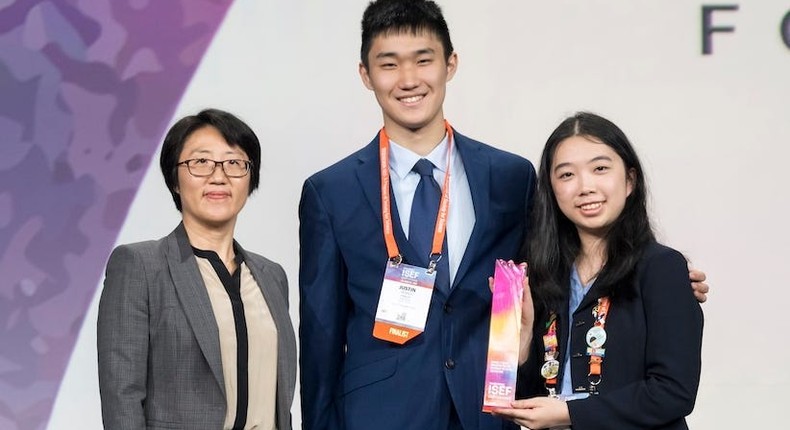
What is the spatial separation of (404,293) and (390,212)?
207 mm

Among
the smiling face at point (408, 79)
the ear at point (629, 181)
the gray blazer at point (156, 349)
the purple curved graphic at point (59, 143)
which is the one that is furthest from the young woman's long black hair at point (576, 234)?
the purple curved graphic at point (59, 143)

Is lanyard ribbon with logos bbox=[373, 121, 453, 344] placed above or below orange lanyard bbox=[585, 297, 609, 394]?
above

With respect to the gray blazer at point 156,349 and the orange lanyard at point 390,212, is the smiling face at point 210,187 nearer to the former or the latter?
the gray blazer at point 156,349

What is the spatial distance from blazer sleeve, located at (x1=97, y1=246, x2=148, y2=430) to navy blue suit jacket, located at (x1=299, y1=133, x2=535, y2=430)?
428 mm

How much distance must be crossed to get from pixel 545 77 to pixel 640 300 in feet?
5.99

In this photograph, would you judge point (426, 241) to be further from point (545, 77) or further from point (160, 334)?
point (545, 77)

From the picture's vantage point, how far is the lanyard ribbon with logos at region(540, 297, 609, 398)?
89.7 inches

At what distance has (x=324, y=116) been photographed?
4.01 m

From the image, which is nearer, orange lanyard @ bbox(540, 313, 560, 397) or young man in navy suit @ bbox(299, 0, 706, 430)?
orange lanyard @ bbox(540, 313, 560, 397)

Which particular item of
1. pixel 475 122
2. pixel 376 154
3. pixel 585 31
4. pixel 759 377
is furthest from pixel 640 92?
pixel 376 154

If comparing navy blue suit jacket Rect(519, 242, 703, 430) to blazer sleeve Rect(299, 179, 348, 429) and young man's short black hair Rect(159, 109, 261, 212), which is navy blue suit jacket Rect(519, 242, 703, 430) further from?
young man's short black hair Rect(159, 109, 261, 212)

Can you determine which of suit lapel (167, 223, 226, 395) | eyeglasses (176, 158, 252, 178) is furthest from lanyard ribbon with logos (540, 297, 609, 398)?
eyeglasses (176, 158, 252, 178)

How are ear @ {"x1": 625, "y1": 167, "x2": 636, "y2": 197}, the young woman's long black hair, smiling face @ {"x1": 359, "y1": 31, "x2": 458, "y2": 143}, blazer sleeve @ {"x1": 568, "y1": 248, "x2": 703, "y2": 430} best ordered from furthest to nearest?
1. smiling face @ {"x1": 359, "y1": 31, "x2": 458, "y2": 143}
2. ear @ {"x1": 625, "y1": 167, "x2": 636, "y2": 197}
3. the young woman's long black hair
4. blazer sleeve @ {"x1": 568, "y1": 248, "x2": 703, "y2": 430}

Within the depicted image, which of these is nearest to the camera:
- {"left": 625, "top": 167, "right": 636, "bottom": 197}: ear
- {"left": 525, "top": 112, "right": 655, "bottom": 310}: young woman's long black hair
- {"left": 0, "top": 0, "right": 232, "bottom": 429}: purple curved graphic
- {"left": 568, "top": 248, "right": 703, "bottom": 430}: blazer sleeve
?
{"left": 568, "top": 248, "right": 703, "bottom": 430}: blazer sleeve
